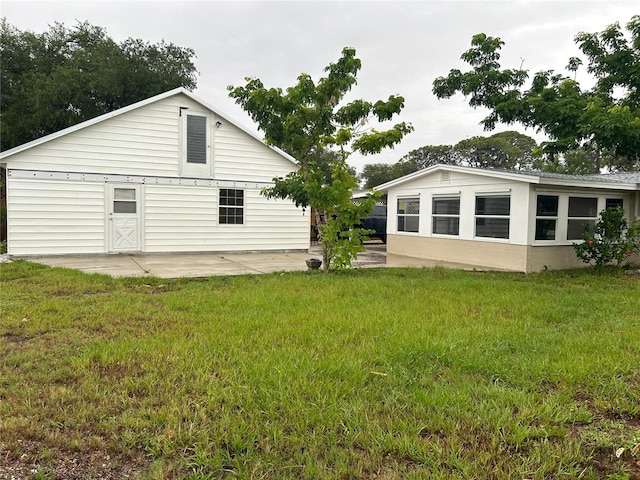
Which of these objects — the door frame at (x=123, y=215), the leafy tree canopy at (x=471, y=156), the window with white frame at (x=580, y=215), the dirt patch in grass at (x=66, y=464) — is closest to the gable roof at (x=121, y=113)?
the door frame at (x=123, y=215)

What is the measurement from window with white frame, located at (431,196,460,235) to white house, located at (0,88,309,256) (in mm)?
4470

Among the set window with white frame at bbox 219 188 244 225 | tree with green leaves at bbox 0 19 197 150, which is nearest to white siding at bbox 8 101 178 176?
window with white frame at bbox 219 188 244 225

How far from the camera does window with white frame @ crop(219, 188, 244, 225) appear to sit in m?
13.8

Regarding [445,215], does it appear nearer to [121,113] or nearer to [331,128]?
[331,128]

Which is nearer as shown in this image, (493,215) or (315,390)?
(315,390)

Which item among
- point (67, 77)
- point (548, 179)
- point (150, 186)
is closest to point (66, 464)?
point (548, 179)

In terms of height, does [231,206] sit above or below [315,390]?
above

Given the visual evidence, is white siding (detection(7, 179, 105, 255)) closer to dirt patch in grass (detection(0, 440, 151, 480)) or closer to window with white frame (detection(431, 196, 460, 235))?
window with white frame (detection(431, 196, 460, 235))

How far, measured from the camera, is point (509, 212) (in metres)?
10.8

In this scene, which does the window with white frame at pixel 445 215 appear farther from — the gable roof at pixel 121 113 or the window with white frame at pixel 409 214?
the gable roof at pixel 121 113

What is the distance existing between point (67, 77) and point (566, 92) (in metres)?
20.8

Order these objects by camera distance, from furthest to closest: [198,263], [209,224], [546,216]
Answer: [209,224]
[198,263]
[546,216]

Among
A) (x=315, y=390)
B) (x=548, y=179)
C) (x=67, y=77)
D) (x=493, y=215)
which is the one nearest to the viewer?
(x=315, y=390)

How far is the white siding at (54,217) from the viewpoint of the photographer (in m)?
11.4
